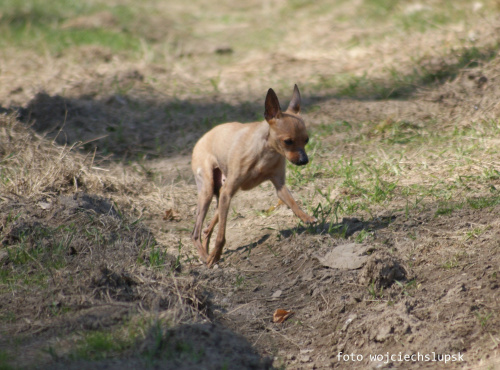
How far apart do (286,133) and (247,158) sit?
20.9 inches

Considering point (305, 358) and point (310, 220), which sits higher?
point (310, 220)

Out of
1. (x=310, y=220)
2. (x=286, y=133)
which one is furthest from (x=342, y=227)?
(x=286, y=133)

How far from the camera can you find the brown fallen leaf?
478cm

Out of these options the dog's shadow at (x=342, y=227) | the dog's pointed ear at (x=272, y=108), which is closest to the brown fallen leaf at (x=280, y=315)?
the dog's shadow at (x=342, y=227)

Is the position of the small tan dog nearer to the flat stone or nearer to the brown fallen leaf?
the flat stone

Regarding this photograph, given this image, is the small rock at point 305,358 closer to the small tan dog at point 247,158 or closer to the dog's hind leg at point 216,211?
the small tan dog at point 247,158

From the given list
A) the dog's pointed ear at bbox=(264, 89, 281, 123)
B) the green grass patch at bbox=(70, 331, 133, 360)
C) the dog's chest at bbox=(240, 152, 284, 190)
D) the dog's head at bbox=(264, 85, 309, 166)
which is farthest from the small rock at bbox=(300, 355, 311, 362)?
the dog's pointed ear at bbox=(264, 89, 281, 123)

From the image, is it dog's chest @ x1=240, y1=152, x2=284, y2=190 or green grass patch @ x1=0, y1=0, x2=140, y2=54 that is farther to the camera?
green grass patch @ x1=0, y1=0, x2=140, y2=54

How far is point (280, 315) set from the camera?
4812 millimetres

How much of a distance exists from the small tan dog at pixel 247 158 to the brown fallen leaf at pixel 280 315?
1.13 metres

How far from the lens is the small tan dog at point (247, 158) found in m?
5.45

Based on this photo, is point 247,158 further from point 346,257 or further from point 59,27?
point 59,27

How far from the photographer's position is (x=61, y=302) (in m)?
4.38

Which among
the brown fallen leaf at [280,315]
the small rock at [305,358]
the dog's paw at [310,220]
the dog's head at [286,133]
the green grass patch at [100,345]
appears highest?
the dog's head at [286,133]
